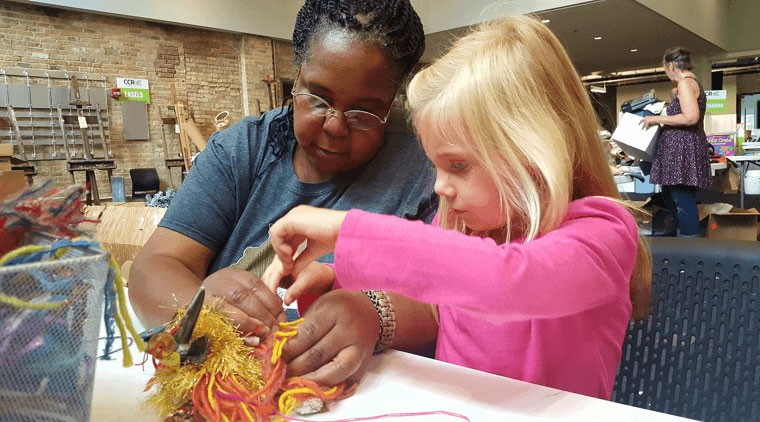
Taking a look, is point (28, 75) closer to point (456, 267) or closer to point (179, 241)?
point (179, 241)

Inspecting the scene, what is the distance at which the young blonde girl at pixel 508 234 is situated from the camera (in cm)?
55

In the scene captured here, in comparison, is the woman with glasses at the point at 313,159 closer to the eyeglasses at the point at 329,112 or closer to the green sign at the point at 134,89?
the eyeglasses at the point at 329,112

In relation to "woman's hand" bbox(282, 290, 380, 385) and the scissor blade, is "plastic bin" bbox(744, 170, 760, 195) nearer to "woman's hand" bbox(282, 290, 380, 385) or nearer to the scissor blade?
"woman's hand" bbox(282, 290, 380, 385)

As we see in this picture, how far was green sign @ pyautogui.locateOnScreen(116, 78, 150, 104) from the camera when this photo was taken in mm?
7794

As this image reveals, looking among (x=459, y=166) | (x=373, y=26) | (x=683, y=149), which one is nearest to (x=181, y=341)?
(x=459, y=166)

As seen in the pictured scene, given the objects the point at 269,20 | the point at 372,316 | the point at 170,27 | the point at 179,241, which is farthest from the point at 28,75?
the point at 372,316

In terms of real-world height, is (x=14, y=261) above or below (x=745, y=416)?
above

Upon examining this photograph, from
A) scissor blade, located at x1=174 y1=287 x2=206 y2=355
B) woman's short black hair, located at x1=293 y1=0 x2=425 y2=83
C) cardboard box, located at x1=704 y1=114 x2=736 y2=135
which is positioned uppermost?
woman's short black hair, located at x1=293 y1=0 x2=425 y2=83

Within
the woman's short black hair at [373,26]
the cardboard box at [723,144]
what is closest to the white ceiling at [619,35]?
the cardboard box at [723,144]

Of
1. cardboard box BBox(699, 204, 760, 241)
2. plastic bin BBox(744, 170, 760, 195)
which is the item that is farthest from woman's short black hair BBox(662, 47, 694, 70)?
plastic bin BBox(744, 170, 760, 195)

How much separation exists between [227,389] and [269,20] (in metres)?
9.05

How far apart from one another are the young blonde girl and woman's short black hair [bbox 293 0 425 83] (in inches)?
8.8

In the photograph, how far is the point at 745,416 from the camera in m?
0.77

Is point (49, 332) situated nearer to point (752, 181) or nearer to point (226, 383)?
point (226, 383)
